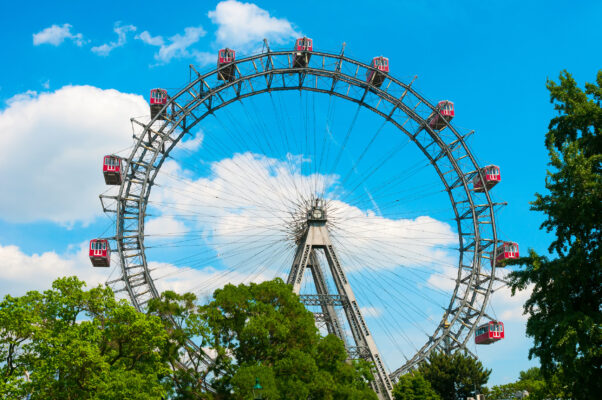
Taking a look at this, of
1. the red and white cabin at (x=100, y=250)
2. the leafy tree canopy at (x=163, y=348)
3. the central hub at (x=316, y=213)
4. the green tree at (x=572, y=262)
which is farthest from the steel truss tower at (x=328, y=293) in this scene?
the green tree at (x=572, y=262)

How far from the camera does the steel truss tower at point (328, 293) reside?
3975cm

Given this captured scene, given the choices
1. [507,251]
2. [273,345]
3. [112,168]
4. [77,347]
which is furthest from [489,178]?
[77,347]

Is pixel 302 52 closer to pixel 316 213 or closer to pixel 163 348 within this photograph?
pixel 316 213

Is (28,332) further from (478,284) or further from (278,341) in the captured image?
(478,284)

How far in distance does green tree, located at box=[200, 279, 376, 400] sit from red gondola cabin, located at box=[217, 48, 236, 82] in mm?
20237

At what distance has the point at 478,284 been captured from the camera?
4494 centimetres

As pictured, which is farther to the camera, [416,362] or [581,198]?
[416,362]

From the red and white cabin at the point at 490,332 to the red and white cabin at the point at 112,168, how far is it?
30055 mm

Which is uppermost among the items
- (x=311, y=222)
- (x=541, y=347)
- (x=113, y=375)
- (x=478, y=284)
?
(x=311, y=222)

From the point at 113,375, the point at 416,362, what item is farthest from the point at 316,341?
the point at 416,362

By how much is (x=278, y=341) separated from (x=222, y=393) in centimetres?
371

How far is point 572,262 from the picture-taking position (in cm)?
1806

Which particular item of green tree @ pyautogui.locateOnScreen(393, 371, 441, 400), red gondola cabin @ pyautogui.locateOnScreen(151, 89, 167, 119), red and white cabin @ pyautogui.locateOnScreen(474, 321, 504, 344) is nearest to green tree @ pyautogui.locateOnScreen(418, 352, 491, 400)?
green tree @ pyautogui.locateOnScreen(393, 371, 441, 400)

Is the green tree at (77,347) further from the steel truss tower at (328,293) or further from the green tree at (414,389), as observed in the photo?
the green tree at (414,389)
